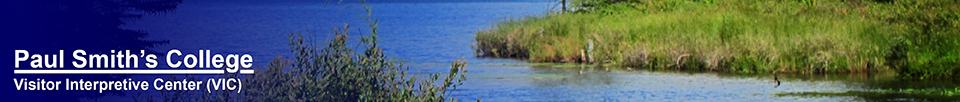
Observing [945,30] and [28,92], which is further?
[945,30]

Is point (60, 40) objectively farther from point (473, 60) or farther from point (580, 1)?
point (580, 1)

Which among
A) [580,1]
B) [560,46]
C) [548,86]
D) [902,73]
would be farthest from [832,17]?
[580,1]

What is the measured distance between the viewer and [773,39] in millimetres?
19969

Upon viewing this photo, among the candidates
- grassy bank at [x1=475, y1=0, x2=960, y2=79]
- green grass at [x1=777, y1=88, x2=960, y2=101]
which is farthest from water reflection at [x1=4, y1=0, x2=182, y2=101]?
grassy bank at [x1=475, y1=0, x2=960, y2=79]

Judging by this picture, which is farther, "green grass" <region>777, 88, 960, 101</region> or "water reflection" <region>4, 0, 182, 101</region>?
"green grass" <region>777, 88, 960, 101</region>

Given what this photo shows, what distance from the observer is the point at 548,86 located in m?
17.5

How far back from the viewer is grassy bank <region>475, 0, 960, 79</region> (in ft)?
58.1

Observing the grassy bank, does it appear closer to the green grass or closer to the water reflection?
the green grass

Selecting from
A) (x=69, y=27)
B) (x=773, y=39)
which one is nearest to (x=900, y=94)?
(x=773, y=39)

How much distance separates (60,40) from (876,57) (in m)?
10.4

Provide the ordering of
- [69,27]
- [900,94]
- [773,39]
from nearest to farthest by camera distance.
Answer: [69,27], [900,94], [773,39]

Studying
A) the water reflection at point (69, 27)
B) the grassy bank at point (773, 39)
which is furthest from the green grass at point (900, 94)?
the water reflection at point (69, 27)

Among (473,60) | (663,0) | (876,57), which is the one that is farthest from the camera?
(663,0)

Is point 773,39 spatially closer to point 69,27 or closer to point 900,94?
point 900,94
